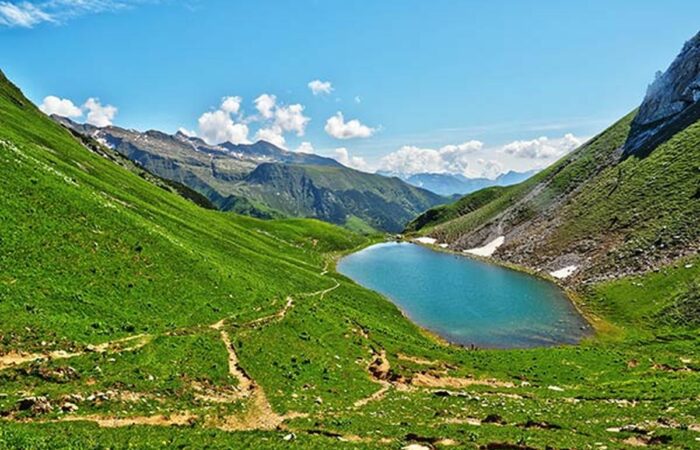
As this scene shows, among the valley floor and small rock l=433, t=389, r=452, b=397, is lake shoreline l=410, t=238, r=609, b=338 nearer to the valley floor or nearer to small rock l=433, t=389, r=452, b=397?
the valley floor

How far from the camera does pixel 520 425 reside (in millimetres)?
27547

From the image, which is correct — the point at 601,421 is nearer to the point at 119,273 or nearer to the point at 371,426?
the point at 371,426

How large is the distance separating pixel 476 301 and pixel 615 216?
6233cm

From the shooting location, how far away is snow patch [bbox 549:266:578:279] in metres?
117

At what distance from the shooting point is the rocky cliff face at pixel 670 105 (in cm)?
15762

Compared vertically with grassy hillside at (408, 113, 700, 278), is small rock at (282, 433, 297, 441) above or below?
below

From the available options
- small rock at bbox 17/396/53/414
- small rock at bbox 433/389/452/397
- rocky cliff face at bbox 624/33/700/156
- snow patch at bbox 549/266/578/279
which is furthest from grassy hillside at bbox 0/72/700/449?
rocky cliff face at bbox 624/33/700/156

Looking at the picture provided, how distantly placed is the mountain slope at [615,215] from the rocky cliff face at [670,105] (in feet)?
5.28

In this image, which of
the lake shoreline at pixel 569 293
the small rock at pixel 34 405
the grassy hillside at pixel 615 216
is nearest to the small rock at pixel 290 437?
the small rock at pixel 34 405

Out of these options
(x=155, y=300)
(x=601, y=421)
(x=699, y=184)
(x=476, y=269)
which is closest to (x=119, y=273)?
(x=155, y=300)

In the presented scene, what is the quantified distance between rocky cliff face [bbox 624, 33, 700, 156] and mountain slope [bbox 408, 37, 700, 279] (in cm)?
161

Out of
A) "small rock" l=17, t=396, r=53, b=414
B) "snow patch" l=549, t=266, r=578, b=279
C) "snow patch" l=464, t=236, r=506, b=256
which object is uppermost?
"snow patch" l=464, t=236, r=506, b=256

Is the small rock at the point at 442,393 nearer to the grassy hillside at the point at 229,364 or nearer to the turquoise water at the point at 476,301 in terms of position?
the grassy hillside at the point at 229,364

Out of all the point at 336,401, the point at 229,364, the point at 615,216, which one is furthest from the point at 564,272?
the point at 229,364
